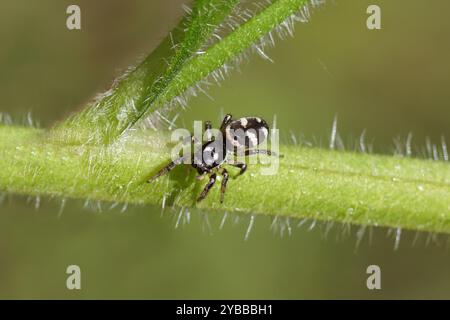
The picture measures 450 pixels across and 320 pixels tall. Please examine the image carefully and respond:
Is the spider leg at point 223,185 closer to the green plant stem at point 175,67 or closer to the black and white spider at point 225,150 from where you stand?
the black and white spider at point 225,150

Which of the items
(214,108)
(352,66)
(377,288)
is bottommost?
(377,288)

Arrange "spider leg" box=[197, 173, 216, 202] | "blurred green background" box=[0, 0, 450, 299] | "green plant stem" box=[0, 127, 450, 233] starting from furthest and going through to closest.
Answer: "blurred green background" box=[0, 0, 450, 299] → "spider leg" box=[197, 173, 216, 202] → "green plant stem" box=[0, 127, 450, 233]

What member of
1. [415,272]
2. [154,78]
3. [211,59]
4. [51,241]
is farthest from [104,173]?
[415,272]

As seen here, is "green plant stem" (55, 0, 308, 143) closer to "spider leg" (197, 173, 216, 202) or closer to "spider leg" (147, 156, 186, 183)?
"spider leg" (147, 156, 186, 183)

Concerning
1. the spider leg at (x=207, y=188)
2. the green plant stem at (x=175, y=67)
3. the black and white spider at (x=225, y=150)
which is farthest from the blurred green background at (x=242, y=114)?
the green plant stem at (x=175, y=67)

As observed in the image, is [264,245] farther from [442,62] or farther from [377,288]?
[442,62]

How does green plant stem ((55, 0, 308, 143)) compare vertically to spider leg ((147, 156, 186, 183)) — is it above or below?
above

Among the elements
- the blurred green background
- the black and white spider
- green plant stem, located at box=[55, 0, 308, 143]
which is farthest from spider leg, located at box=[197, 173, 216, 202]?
the blurred green background
